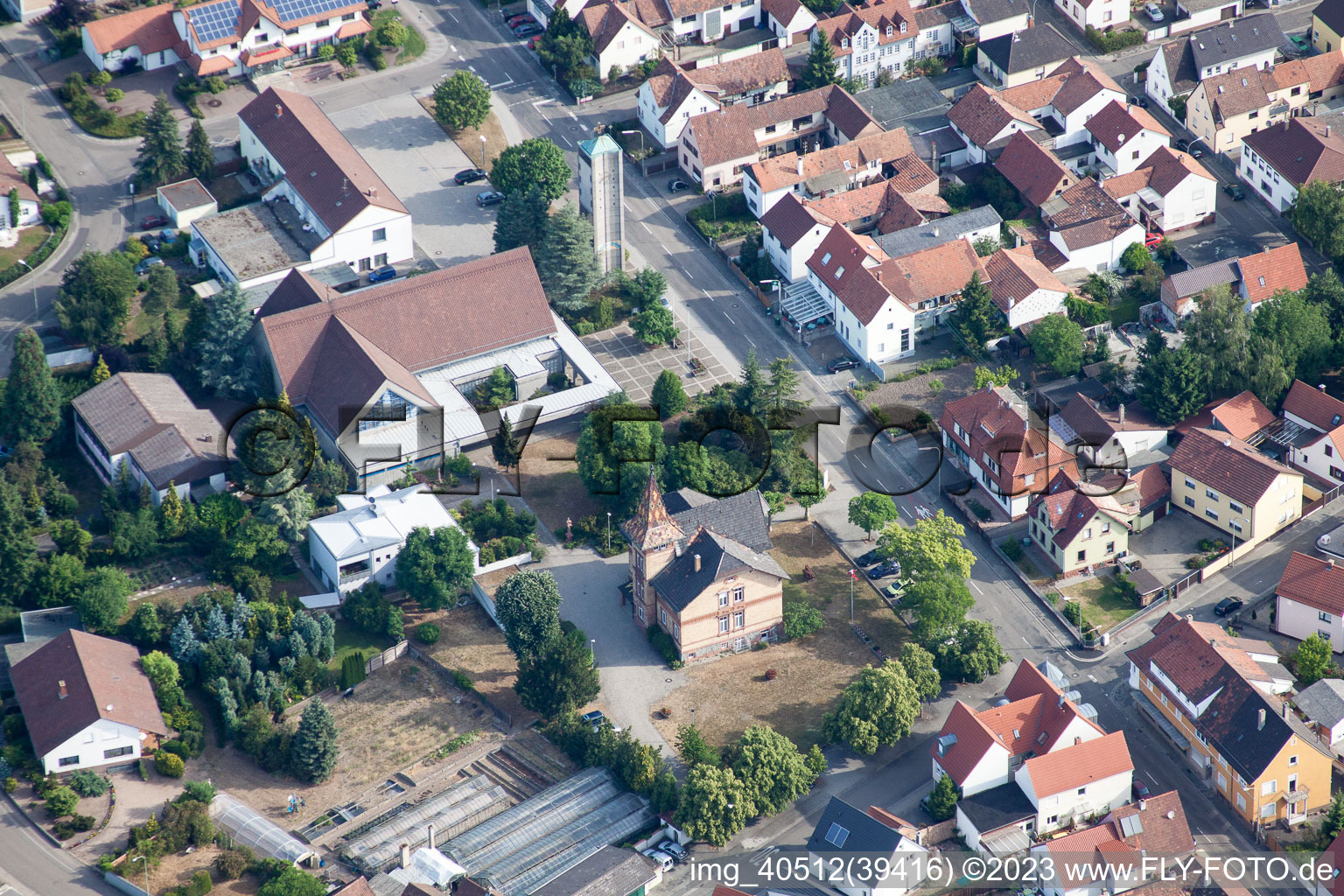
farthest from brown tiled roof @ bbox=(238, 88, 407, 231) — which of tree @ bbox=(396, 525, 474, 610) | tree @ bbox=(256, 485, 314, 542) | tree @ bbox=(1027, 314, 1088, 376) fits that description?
tree @ bbox=(1027, 314, 1088, 376)

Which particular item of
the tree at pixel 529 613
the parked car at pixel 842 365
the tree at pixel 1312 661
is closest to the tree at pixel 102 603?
the tree at pixel 529 613

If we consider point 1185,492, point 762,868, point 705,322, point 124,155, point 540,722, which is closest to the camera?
point 762,868

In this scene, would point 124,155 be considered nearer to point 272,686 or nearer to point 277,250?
point 277,250

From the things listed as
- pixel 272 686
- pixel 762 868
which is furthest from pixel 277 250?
pixel 762 868

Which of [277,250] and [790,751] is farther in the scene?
[277,250]

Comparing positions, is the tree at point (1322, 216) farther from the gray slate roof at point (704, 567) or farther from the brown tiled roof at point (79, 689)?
the brown tiled roof at point (79, 689)

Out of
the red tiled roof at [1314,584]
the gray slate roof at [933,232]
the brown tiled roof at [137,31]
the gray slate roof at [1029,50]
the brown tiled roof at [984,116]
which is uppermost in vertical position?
the brown tiled roof at [137,31]
